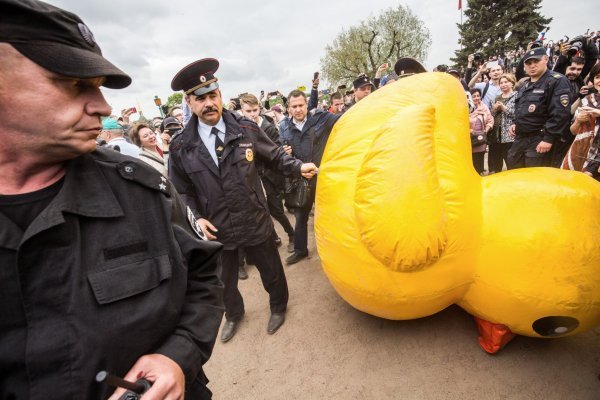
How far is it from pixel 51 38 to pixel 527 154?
5.06 meters

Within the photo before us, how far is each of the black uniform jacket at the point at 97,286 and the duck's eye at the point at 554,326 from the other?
2.13 m

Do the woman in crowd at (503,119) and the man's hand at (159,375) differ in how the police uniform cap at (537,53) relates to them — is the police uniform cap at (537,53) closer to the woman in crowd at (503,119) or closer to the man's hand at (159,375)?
the woman in crowd at (503,119)

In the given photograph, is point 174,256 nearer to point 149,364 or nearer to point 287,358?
point 149,364

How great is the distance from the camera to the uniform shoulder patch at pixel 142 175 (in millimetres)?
1063

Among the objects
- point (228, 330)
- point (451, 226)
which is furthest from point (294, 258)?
point (451, 226)

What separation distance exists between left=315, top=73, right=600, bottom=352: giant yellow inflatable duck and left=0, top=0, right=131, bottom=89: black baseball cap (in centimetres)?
154

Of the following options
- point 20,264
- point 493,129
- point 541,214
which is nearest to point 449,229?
point 541,214

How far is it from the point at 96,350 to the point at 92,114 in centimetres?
71

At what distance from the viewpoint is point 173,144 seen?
2.77 meters

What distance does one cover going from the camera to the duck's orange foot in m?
2.19

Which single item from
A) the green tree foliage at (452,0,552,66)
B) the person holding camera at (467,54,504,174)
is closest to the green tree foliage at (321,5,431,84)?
the green tree foliage at (452,0,552,66)

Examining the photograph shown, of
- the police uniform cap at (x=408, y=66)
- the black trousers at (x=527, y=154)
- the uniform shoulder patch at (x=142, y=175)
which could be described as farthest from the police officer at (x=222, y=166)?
the black trousers at (x=527, y=154)

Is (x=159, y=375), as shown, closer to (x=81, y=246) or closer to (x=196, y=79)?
(x=81, y=246)

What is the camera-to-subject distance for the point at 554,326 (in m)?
1.99
